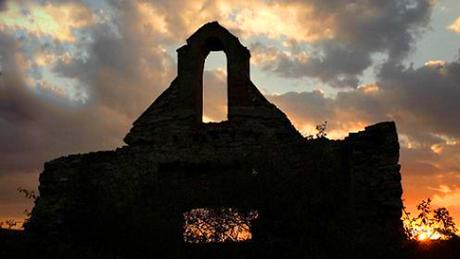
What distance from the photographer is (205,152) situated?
12430 mm

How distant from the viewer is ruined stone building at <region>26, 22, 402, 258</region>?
418 inches

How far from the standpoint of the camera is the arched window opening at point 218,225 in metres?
10.6

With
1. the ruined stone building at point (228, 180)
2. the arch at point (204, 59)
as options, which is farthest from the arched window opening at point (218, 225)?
the arch at point (204, 59)

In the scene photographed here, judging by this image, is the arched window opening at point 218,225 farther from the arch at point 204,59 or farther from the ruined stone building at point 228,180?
the arch at point 204,59

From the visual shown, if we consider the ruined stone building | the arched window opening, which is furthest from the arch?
the arched window opening

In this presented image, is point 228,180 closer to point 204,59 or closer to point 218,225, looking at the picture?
point 218,225

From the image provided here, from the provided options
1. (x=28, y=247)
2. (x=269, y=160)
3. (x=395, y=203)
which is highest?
(x=269, y=160)

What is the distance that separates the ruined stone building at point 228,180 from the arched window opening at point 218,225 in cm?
12

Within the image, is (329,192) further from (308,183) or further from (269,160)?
(269,160)

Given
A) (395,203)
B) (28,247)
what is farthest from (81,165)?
(395,203)

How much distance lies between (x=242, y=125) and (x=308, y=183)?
2297mm

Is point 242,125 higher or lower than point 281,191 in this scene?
higher

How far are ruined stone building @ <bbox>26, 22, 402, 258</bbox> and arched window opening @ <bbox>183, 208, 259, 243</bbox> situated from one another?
0.12m

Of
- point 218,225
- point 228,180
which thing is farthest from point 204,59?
point 218,225
